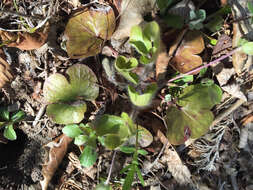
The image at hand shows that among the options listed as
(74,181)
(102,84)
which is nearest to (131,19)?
(102,84)

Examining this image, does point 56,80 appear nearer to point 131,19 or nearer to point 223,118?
point 131,19

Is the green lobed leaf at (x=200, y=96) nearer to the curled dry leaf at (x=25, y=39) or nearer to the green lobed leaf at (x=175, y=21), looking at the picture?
the green lobed leaf at (x=175, y=21)

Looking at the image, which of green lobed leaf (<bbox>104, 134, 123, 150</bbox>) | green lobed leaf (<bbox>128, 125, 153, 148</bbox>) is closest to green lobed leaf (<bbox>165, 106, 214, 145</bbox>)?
green lobed leaf (<bbox>128, 125, 153, 148</bbox>)

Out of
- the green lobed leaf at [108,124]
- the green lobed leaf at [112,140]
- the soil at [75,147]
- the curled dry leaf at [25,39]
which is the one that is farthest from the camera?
the soil at [75,147]

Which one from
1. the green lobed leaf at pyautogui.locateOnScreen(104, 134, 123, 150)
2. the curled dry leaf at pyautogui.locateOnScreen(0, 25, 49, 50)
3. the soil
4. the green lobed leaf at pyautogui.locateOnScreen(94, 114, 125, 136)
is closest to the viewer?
the green lobed leaf at pyautogui.locateOnScreen(104, 134, 123, 150)

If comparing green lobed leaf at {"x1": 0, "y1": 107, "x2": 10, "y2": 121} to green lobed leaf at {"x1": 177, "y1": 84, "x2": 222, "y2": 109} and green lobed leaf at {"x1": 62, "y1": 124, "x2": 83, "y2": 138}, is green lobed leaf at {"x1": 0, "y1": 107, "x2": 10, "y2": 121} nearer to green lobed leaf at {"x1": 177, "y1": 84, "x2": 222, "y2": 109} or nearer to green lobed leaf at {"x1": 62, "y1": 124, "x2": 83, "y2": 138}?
green lobed leaf at {"x1": 62, "y1": 124, "x2": 83, "y2": 138}

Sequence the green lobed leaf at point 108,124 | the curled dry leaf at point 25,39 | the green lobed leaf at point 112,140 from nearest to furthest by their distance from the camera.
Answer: the green lobed leaf at point 112,140
the green lobed leaf at point 108,124
the curled dry leaf at point 25,39

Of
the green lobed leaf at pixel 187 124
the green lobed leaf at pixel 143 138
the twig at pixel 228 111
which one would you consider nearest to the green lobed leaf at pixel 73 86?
the green lobed leaf at pixel 143 138
